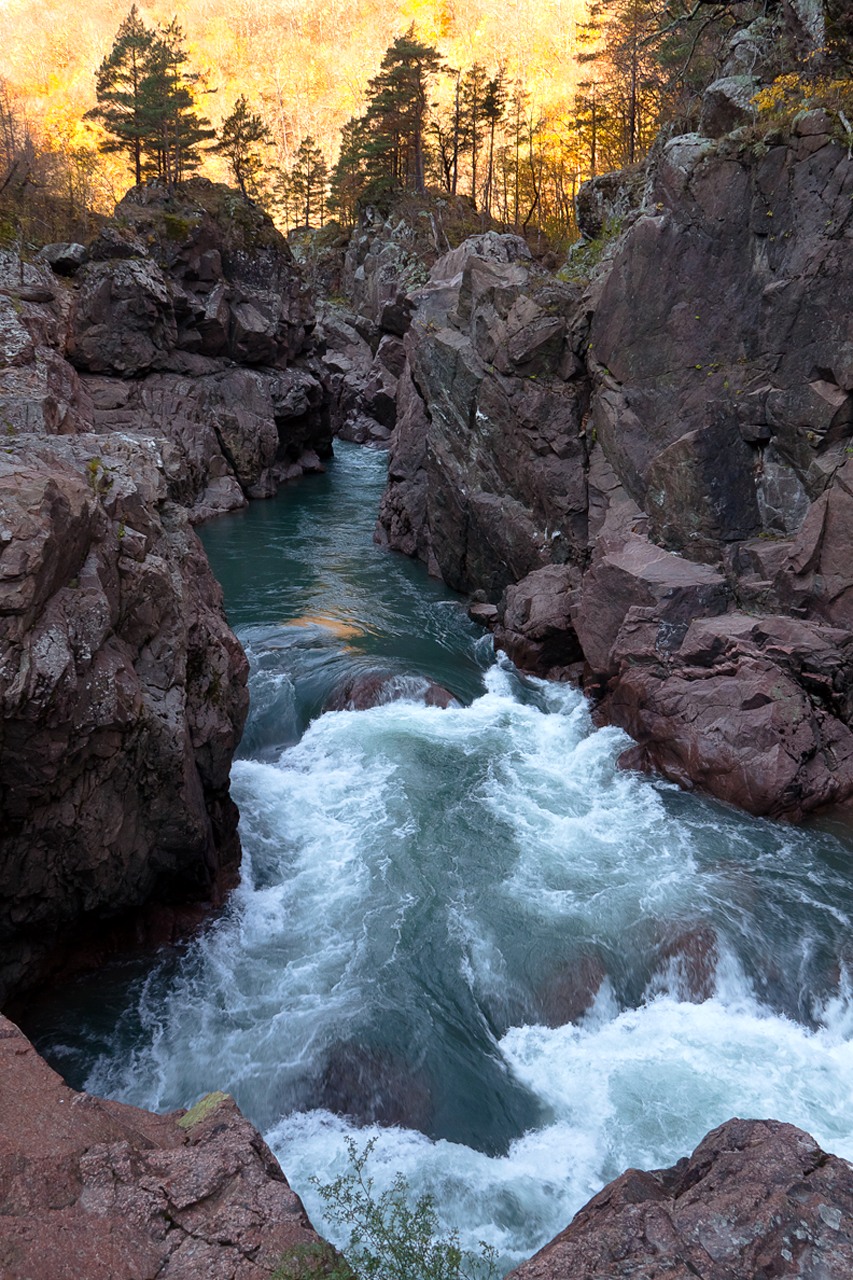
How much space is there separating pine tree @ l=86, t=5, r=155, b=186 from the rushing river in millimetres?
37314

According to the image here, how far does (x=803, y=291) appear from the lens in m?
15.0

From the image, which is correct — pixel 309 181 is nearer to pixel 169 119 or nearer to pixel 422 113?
pixel 422 113

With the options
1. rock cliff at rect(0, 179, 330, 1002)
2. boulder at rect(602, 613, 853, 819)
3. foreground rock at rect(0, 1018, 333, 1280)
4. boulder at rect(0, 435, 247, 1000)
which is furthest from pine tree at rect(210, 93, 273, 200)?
foreground rock at rect(0, 1018, 333, 1280)

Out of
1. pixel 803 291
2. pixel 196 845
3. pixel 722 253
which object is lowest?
pixel 196 845

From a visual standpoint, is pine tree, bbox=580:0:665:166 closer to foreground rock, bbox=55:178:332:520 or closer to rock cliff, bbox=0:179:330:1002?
foreground rock, bbox=55:178:332:520

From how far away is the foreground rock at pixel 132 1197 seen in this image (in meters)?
4.31

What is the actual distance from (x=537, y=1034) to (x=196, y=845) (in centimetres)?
467

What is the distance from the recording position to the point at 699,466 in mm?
16578

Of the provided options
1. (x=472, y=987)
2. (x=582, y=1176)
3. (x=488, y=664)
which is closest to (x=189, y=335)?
(x=488, y=664)

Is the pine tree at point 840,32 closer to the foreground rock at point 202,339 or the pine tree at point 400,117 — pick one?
the foreground rock at point 202,339

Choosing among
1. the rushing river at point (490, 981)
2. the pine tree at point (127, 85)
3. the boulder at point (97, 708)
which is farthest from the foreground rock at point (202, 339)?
the rushing river at point (490, 981)

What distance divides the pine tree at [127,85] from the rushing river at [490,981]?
3731cm

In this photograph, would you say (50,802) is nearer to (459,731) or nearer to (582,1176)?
(582,1176)

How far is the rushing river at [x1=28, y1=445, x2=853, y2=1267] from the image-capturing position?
8.06 meters
